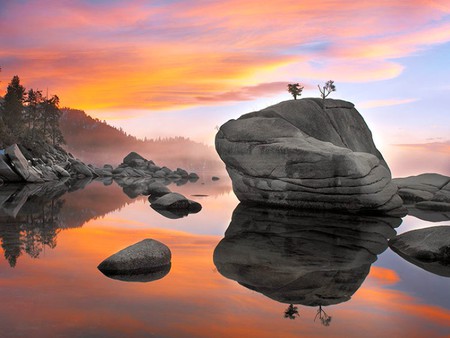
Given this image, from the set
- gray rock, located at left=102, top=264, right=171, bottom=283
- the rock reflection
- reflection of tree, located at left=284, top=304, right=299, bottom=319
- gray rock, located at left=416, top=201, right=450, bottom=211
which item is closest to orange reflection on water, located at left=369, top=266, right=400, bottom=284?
the rock reflection

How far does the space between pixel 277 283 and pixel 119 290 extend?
3.00 metres

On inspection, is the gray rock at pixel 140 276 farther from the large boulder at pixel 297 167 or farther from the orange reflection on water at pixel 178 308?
the large boulder at pixel 297 167

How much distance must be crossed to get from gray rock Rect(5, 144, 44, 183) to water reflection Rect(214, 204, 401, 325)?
25685 millimetres

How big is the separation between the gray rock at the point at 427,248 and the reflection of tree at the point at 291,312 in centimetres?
520

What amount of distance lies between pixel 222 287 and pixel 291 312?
1.73 metres

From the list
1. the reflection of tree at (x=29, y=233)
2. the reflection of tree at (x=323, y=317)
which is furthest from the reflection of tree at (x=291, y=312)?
the reflection of tree at (x=29, y=233)

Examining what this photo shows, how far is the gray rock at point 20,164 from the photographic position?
36.5 m

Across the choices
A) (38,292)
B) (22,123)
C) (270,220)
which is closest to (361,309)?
(38,292)

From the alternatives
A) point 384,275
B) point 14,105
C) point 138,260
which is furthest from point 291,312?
point 14,105

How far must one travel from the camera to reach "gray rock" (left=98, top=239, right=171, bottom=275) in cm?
918

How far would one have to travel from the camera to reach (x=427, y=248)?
11797mm

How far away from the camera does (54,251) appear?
433 inches

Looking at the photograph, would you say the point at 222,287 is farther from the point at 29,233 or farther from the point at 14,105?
the point at 14,105

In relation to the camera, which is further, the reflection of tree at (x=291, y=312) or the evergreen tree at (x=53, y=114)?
the evergreen tree at (x=53, y=114)
